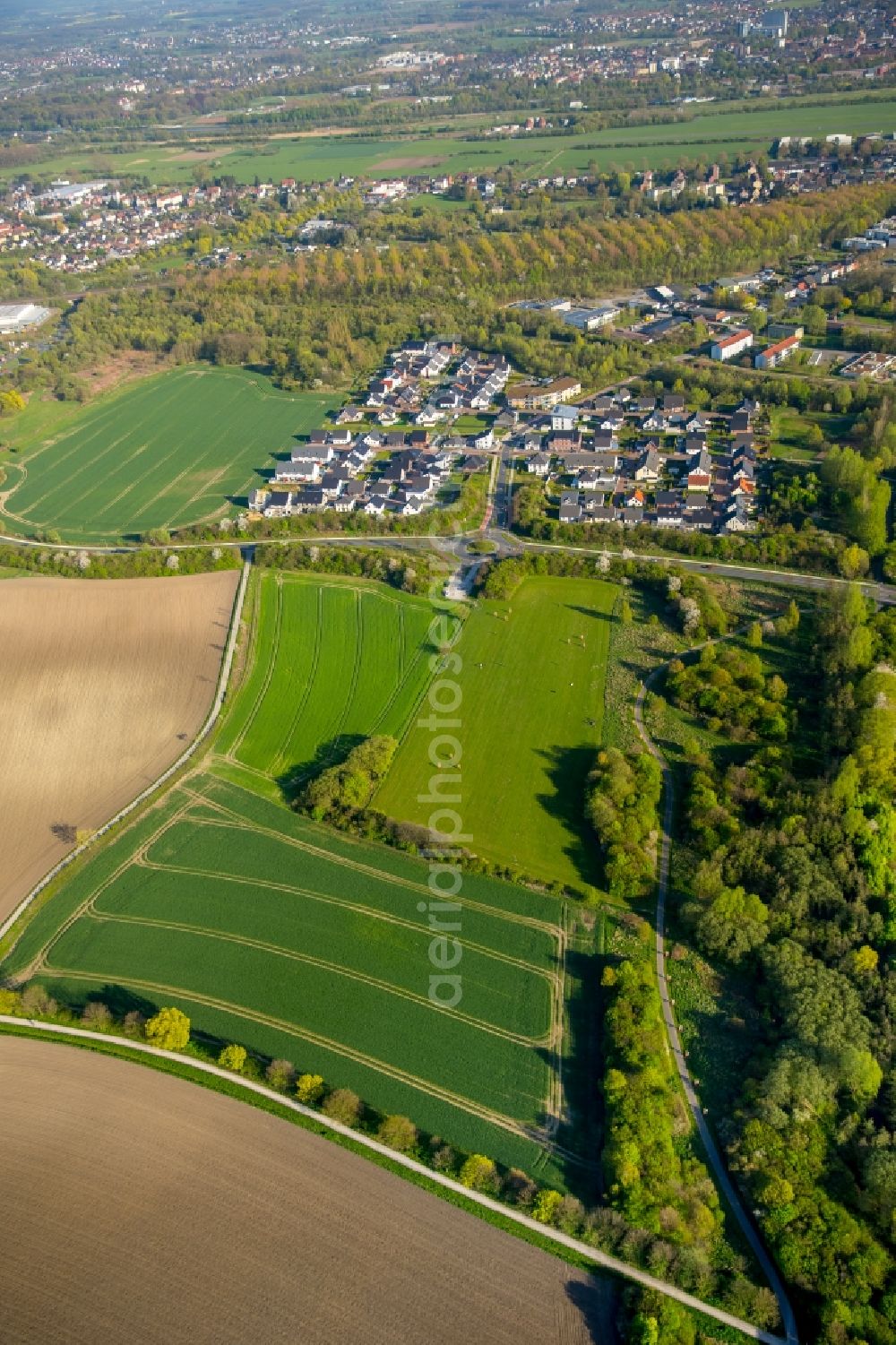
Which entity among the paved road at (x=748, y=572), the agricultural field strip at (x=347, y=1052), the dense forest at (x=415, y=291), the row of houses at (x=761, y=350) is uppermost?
the dense forest at (x=415, y=291)

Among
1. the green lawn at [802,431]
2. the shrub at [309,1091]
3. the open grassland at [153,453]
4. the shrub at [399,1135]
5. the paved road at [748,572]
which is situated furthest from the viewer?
the open grassland at [153,453]

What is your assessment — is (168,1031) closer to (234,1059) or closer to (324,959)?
(234,1059)

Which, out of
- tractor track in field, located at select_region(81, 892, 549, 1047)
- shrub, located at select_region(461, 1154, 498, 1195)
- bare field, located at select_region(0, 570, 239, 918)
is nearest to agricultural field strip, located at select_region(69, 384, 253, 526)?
bare field, located at select_region(0, 570, 239, 918)

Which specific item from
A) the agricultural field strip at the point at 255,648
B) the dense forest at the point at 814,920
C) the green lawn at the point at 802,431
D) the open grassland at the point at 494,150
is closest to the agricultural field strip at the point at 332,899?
the agricultural field strip at the point at 255,648

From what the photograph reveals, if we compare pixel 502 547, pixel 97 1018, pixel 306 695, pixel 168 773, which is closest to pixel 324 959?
pixel 97 1018

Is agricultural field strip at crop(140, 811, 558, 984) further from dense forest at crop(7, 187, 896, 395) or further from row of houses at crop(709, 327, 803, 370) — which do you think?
row of houses at crop(709, 327, 803, 370)

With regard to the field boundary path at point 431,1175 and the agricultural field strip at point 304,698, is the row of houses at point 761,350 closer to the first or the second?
the agricultural field strip at point 304,698
